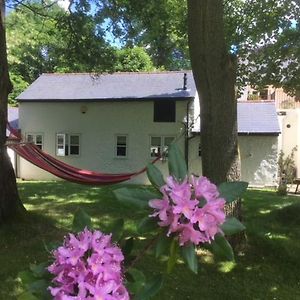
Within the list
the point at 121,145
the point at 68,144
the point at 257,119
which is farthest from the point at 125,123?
the point at 257,119

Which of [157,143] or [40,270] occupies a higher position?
[157,143]

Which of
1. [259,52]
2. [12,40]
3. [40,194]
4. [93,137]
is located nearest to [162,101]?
[93,137]

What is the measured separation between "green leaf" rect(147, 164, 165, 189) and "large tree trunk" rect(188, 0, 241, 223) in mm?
4497

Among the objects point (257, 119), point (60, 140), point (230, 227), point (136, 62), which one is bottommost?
point (230, 227)

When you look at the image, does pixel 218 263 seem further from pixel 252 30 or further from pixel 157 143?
pixel 157 143

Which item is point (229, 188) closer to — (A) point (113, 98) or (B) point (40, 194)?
(B) point (40, 194)

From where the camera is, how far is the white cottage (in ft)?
71.1

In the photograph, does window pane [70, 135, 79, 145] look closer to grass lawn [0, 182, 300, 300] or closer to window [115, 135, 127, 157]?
window [115, 135, 127, 157]

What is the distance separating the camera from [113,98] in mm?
22312

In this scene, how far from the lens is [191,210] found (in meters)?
1.23

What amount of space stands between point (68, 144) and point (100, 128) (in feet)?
6.04

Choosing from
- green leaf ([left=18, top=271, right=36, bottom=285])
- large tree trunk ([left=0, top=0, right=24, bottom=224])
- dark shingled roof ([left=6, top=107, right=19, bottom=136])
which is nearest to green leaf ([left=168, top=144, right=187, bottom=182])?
green leaf ([left=18, top=271, right=36, bottom=285])

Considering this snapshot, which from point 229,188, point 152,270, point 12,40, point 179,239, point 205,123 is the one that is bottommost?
point 152,270

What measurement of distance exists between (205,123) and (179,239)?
4757 mm
